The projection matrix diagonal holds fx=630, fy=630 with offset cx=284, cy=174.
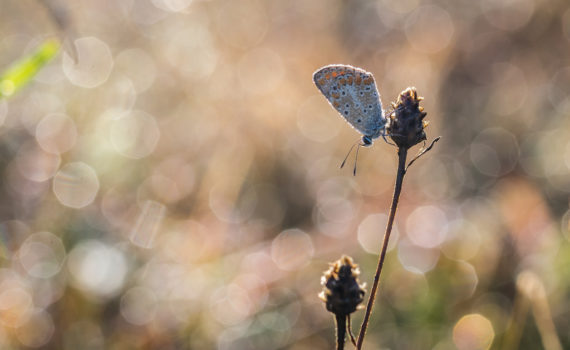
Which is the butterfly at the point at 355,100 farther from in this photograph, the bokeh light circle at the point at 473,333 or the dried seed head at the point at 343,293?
the bokeh light circle at the point at 473,333

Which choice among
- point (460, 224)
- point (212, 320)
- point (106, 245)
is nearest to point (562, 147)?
point (460, 224)

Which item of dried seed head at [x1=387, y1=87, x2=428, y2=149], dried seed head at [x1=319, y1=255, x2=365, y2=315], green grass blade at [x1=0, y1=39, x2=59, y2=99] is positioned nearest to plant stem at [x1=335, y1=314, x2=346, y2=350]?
dried seed head at [x1=319, y1=255, x2=365, y2=315]

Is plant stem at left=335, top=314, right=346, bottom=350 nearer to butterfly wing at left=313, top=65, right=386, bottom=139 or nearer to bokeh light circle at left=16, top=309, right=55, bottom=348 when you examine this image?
butterfly wing at left=313, top=65, right=386, bottom=139

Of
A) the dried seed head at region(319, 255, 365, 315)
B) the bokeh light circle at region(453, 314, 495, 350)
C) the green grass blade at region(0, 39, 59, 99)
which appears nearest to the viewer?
the dried seed head at region(319, 255, 365, 315)

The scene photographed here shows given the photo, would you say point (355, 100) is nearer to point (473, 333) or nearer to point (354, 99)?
point (354, 99)

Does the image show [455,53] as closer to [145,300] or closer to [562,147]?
[562,147]

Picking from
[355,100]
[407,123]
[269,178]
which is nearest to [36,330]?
[355,100]

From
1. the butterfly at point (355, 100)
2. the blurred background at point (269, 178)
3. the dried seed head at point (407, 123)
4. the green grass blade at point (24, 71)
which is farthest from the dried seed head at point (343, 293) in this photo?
the green grass blade at point (24, 71)
